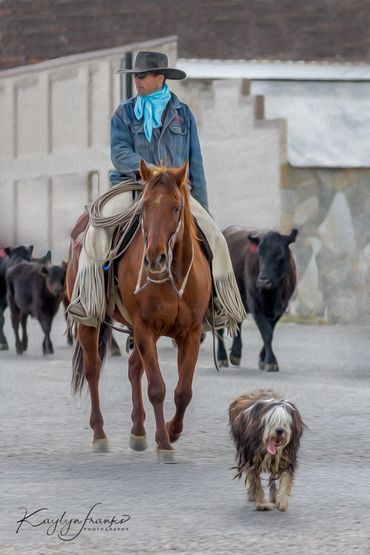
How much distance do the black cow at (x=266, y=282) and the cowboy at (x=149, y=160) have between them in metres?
7.14

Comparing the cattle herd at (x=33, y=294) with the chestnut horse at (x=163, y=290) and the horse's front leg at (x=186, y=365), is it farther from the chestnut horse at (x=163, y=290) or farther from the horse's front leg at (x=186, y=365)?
the horse's front leg at (x=186, y=365)

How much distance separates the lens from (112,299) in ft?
38.2

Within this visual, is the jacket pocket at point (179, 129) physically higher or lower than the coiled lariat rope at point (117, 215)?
higher

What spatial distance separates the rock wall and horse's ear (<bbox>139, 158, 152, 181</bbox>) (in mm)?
19037

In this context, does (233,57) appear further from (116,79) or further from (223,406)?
(223,406)

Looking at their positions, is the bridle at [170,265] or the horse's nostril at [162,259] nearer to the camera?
the horse's nostril at [162,259]

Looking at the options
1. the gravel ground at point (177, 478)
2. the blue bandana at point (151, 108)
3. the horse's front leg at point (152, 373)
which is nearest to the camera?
the gravel ground at point (177, 478)

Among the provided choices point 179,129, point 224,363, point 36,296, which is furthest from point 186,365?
point 36,296

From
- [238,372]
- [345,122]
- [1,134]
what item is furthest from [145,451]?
[1,134]

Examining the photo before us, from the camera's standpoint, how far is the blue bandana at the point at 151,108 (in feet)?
39.1

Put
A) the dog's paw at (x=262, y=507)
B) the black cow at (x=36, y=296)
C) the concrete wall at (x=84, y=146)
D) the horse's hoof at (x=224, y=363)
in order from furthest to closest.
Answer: the concrete wall at (x=84, y=146) < the black cow at (x=36, y=296) < the horse's hoof at (x=224, y=363) < the dog's paw at (x=262, y=507)

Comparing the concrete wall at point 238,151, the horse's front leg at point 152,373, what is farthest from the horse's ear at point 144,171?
the concrete wall at point 238,151

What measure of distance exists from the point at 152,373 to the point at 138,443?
662 mm

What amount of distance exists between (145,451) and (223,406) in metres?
3.13
